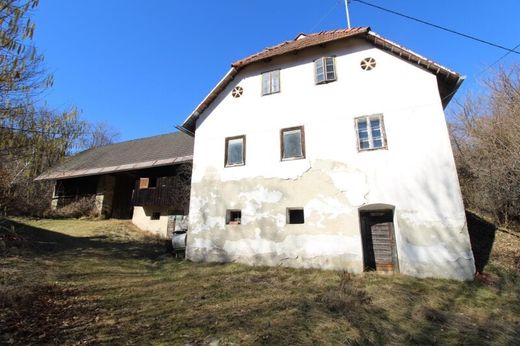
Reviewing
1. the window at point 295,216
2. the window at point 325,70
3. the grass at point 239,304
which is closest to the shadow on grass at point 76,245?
the grass at point 239,304

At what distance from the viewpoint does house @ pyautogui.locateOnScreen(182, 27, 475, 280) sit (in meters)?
9.10

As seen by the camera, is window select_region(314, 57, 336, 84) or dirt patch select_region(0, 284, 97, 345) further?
window select_region(314, 57, 336, 84)

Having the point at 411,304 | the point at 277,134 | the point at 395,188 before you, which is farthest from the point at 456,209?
the point at 277,134

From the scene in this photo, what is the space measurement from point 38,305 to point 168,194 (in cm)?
1090

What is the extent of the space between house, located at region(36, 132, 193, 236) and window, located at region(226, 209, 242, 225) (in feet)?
16.8

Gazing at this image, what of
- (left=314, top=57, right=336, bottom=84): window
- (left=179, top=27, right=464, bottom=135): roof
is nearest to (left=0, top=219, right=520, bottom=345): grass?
(left=179, top=27, right=464, bottom=135): roof

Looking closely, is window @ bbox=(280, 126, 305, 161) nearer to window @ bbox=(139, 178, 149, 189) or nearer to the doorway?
the doorway

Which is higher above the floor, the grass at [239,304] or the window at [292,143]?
the window at [292,143]

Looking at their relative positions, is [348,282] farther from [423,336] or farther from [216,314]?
[216,314]

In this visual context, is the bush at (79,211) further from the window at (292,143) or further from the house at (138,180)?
the window at (292,143)

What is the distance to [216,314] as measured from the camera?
20.2 ft

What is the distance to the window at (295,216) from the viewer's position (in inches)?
Answer: 425

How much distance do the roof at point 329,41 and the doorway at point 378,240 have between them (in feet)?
15.4

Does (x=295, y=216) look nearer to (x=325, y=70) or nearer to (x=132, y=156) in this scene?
(x=325, y=70)
